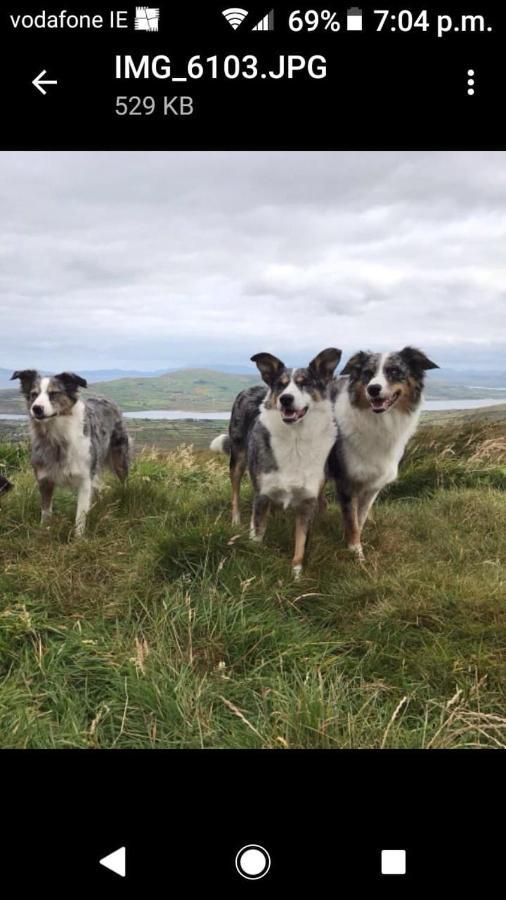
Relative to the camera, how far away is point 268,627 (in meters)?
3.86

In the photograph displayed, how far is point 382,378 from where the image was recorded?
5.16 m

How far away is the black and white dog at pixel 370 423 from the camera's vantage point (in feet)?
17.2

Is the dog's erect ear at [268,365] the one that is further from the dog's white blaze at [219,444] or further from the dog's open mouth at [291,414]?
the dog's white blaze at [219,444]

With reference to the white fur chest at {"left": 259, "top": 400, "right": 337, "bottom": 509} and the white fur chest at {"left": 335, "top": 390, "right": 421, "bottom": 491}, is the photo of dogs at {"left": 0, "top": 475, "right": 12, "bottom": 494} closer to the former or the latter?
the white fur chest at {"left": 259, "top": 400, "right": 337, "bottom": 509}

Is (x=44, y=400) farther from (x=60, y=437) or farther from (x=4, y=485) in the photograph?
(x=4, y=485)

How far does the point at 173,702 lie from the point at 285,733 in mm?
639

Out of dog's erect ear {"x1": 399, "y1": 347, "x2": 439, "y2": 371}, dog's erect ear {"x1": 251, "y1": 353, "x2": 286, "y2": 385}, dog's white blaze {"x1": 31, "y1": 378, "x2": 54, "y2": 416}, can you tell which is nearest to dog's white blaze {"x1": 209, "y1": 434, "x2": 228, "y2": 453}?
dog's white blaze {"x1": 31, "y1": 378, "x2": 54, "y2": 416}

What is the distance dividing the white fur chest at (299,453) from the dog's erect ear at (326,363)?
0.28 m

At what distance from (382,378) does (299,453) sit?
104 cm
